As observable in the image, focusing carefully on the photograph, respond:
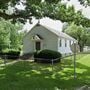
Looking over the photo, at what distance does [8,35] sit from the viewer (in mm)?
73500

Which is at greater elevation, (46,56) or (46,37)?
(46,37)

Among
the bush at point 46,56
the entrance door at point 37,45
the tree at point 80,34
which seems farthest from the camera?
the tree at point 80,34

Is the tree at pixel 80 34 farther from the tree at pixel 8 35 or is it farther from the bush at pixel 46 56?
the bush at pixel 46 56

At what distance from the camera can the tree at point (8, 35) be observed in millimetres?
69075

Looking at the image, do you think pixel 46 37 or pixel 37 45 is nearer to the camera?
pixel 46 37

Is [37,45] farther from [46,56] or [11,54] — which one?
[46,56]

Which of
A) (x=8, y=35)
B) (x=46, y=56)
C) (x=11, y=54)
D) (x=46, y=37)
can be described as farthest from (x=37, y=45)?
(x=8, y=35)

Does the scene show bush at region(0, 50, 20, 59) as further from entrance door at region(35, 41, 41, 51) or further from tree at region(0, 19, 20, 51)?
tree at region(0, 19, 20, 51)

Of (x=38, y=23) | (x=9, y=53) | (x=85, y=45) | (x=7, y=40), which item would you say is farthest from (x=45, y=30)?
(x=85, y=45)

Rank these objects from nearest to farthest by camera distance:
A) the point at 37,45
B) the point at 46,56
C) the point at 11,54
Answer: the point at 46,56 → the point at 11,54 → the point at 37,45

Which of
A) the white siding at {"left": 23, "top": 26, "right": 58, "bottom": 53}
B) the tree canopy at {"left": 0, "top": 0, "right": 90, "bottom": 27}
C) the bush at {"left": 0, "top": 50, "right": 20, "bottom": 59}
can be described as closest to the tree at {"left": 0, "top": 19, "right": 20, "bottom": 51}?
the white siding at {"left": 23, "top": 26, "right": 58, "bottom": 53}

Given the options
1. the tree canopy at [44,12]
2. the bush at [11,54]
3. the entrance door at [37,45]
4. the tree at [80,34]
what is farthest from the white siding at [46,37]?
the tree at [80,34]

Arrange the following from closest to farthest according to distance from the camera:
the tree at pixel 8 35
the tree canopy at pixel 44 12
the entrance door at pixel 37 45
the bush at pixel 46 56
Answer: the tree canopy at pixel 44 12
the bush at pixel 46 56
the entrance door at pixel 37 45
the tree at pixel 8 35

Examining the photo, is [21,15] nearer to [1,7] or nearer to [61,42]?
[1,7]
